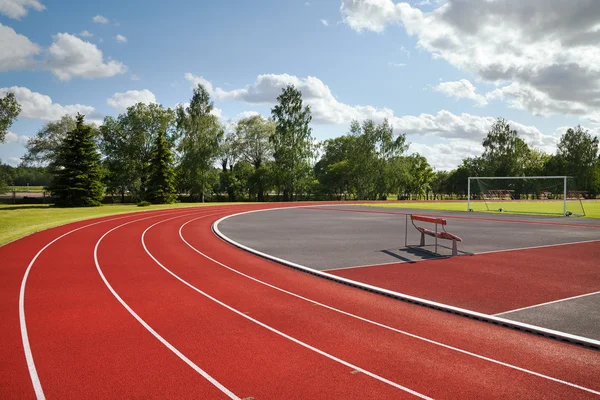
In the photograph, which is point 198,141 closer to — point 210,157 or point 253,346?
point 210,157

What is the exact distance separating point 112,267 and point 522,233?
18317 millimetres

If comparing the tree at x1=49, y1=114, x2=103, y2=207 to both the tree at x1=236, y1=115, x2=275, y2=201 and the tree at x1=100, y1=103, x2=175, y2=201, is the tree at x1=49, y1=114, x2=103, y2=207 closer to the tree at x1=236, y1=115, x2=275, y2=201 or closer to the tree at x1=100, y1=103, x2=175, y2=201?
the tree at x1=100, y1=103, x2=175, y2=201

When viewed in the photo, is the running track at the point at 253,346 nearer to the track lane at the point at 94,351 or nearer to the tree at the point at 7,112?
the track lane at the point at 94,351

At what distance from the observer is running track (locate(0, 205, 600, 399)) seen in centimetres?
461

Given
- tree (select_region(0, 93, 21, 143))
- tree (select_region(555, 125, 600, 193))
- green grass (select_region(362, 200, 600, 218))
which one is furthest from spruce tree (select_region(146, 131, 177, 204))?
tree (select_region(555, 125, 600, 193))

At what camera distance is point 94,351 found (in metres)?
5.65

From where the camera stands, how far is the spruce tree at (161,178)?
50094 mm

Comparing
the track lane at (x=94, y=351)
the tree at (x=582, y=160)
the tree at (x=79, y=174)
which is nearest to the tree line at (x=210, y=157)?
the tree at (x=79, y=174)

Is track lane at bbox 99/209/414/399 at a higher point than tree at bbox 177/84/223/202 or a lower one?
lower

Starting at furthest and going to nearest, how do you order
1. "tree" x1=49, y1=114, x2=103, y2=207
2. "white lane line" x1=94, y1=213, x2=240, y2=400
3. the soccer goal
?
the soccer goal → "tree" x1=49, y1=114, x2=103, y2=207 → "white lane line" x1=94, y1=213, x2=240, y2=400

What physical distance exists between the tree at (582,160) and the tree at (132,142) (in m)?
85.7

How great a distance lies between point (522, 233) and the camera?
19.0m

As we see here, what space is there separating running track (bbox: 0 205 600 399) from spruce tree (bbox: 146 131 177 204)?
41.5m

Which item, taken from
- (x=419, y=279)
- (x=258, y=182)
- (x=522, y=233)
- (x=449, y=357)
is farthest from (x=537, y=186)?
(x=449, y=357)
